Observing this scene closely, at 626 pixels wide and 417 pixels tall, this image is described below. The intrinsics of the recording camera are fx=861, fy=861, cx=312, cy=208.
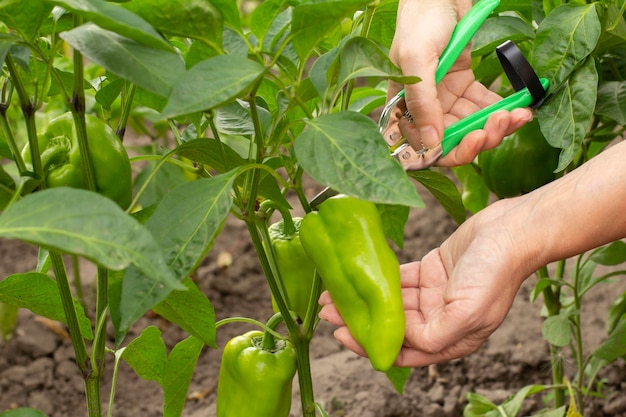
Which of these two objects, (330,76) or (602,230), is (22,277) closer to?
(330,76)

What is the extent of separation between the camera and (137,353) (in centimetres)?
123

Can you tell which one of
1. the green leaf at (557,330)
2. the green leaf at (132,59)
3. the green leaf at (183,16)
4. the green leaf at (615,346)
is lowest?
the green leaf at (615,346)

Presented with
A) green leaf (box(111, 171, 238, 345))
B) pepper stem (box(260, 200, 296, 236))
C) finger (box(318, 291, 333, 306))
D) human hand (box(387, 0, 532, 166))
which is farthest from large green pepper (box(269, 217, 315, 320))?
green leaf (box(111, 171, 238, 345))

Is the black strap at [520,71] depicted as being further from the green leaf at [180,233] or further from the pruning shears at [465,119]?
the green leaf at [180,233]

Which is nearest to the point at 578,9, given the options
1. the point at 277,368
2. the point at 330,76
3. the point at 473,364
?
the point at 330,76

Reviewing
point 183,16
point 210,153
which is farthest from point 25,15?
point 210,153

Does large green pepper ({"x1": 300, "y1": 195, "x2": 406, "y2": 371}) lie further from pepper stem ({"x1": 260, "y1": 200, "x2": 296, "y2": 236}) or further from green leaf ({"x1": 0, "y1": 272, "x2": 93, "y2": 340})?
green leaf ({"x1": 0, "y1": 272, "x2": 93, "y2": 340})

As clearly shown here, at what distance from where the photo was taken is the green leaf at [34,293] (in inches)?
41.9

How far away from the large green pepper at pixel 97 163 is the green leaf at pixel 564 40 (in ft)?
1.87

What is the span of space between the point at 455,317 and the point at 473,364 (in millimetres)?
1069

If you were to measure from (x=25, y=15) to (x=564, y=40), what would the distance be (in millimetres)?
687

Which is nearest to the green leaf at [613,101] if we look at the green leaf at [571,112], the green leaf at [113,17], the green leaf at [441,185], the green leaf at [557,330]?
the green leaf at [571,112]

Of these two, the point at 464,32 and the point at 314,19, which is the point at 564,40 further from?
the point at 314,19

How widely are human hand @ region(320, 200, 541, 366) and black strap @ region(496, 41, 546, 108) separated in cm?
16
